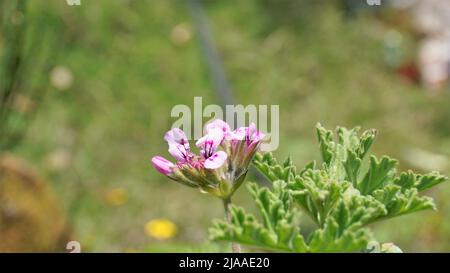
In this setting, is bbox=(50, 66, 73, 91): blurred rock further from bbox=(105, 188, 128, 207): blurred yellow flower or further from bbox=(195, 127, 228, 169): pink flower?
bbox=(195, 127, 228, 169): pink flower

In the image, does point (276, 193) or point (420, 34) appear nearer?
point (276, 193)

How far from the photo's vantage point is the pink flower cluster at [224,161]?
3.47 feet

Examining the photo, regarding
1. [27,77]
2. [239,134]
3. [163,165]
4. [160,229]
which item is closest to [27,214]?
[160,229]

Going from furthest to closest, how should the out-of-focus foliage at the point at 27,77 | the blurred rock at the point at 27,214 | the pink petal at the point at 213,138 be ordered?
the out-of-focus foliage at the point at 27,77
the blurred rock at the point at 27,214
the pink petal at the point at 213,138

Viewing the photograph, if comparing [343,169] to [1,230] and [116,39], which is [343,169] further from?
[116,39]

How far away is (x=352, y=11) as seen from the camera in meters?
5.23

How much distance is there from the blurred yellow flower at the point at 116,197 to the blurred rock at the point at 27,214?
671 millimetres

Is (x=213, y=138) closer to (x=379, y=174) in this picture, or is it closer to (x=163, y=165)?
(x=163, y=165)

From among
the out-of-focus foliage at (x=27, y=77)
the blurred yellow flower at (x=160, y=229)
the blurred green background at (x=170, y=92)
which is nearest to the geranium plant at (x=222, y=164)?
the out-of-focus foliage at (x=27, y=77)

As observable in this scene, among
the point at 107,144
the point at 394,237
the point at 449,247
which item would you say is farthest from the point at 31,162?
the point at 449,247

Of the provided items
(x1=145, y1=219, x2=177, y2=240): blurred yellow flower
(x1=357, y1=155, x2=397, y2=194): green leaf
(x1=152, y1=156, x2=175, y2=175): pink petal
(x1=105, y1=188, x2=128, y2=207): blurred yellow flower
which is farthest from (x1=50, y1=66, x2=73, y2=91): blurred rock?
(x1=357, y1=155, x2=397, y2=194): green leaf

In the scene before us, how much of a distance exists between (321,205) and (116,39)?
148 inches

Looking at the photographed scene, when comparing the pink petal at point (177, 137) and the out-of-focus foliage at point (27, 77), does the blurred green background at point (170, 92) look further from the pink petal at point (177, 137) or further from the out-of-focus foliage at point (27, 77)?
the pink petal at point (177, 137)

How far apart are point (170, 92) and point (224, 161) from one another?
3.35 m
